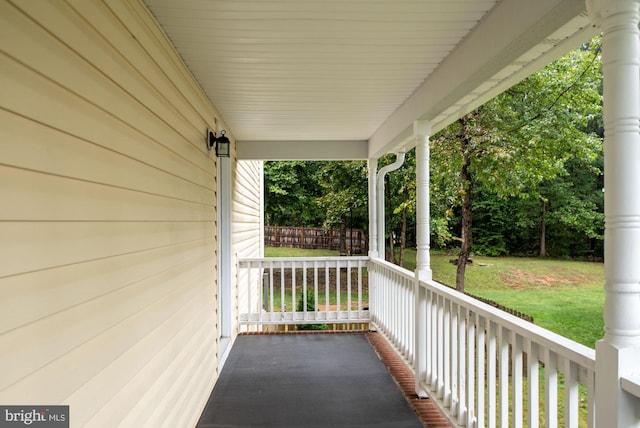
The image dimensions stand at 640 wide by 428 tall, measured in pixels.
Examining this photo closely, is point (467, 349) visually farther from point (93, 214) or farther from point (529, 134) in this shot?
point (529, 134)

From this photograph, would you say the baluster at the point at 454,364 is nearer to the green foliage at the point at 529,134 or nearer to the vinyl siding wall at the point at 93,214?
the vinyl siding wall at the point at 93,214

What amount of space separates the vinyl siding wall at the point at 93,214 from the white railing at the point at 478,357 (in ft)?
5.83

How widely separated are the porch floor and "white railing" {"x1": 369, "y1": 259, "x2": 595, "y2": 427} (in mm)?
338

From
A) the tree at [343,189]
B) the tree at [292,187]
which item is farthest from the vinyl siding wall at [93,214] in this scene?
the tree at [292,187]

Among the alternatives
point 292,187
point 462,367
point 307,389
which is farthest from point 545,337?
point 292,187

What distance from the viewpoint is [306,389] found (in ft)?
10.9

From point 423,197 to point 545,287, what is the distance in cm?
947

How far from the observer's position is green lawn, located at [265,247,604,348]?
7.64 m

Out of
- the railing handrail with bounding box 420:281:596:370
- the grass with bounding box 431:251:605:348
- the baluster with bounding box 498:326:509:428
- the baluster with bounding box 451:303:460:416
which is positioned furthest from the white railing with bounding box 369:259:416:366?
the grass with bounding box 431:251:605:348

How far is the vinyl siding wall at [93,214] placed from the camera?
101cm

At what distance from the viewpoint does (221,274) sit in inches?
177

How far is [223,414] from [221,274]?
72.5 inches

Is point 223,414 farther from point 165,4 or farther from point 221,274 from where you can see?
point 165,4

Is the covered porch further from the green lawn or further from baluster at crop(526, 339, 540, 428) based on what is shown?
the green lawn
